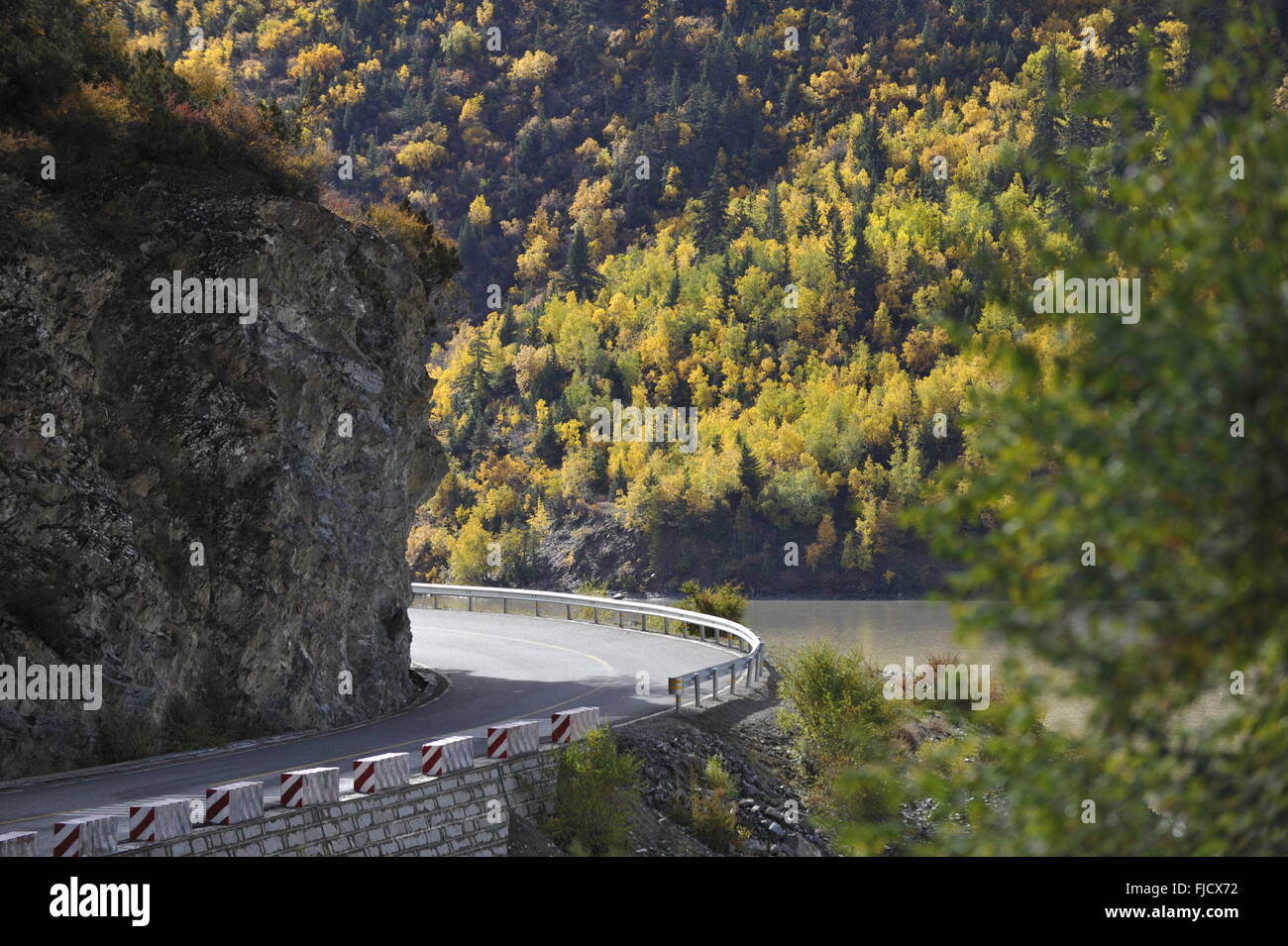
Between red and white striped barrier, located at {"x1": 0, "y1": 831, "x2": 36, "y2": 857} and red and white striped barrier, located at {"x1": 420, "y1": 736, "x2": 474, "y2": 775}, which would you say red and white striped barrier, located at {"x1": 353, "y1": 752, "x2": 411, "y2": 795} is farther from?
red and white striped barrier, located at {"x1": 0, "y1": 831, "x2": 36, "y2": 857}

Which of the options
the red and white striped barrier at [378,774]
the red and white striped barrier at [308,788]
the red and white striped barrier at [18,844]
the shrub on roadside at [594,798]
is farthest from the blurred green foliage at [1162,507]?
the shrub on roadside at [594,798]

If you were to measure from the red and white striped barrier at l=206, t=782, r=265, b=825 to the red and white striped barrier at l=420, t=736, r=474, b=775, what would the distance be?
3205mm

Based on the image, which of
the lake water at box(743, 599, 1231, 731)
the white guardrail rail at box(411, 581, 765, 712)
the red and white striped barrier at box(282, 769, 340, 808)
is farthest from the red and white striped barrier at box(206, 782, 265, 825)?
the lake water at box(743, 599, 1231, 731)

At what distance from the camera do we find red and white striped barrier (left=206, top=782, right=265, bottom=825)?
1591cm

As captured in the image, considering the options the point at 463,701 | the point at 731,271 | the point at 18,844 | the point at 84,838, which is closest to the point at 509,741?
the point at 84,838

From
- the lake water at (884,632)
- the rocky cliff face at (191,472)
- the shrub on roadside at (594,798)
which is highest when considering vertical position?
the rocky cliff face at (191,472)

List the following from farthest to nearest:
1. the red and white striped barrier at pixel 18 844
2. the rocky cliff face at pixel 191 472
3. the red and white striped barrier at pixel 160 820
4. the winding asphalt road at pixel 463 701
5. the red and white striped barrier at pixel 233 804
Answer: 1. the rocky cliff face at pixel 191 472
2. the winding asphalt road at pixel 463 701
3. the red and white striped barrier at pixel 233 804
4. the red and white striped barrier at pixel 160 820
5. the red and white striped barrier at pixel 18 844

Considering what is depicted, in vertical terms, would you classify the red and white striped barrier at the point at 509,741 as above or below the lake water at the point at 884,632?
above

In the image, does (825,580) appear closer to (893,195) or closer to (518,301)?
(893,195)

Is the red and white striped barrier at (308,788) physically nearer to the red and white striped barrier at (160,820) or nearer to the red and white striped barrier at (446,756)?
the red and white striped barrier at (160,820)

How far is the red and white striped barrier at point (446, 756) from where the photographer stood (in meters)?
19.2

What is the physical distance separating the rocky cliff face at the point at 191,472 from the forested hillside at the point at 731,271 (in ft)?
61.0

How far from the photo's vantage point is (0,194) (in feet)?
69.8
